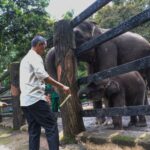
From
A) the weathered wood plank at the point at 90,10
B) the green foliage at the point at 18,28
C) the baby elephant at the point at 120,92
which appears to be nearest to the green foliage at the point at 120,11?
the green foliage at the point at 18,28

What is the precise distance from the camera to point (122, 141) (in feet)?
13.4

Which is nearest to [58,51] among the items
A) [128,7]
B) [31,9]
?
[31,9]

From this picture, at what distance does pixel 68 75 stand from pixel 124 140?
134cm

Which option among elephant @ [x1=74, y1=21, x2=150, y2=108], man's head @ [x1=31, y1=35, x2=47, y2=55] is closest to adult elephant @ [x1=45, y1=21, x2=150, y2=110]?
elephant @ [x1=74, y1=21, x2=150, y2=108]

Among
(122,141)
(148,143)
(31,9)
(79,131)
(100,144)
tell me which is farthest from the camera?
(31,9)

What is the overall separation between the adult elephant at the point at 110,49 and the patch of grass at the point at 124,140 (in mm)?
1183

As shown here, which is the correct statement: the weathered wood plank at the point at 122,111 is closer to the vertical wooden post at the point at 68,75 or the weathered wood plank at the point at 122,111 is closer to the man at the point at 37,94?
the vertical wooden post at the point at 68,75

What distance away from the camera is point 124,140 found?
405cm

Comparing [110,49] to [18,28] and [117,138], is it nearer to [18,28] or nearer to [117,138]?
[117,138]

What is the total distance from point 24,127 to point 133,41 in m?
2.84

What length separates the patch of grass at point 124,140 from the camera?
395 centimetres

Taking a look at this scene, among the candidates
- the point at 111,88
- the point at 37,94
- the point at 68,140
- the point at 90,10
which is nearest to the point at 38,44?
the point at 37,94

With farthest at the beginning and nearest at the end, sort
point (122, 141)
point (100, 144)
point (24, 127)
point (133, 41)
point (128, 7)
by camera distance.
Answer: point (128, 7) < point (24, 127) < point (133, 41) < point (100, 144) < point (122, 141)

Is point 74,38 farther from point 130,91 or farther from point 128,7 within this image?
point 128,7
